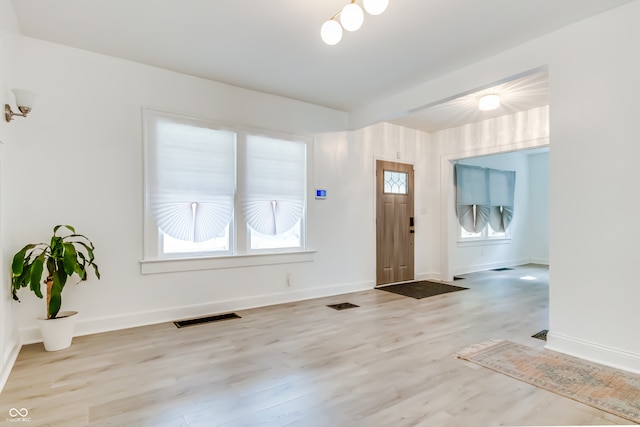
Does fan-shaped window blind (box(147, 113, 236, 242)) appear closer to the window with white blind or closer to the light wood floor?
the window with white blind

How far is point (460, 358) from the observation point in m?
2.72

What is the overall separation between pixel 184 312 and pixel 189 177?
1.54 meters

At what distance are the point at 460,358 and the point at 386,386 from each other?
0.84m

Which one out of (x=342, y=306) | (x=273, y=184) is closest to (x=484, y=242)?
(x=342, y=306)

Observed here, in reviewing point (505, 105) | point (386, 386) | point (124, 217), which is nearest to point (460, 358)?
point (386, 386)

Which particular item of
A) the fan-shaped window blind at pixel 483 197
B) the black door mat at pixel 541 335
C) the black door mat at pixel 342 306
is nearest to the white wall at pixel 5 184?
the black door mat at pixel 342 306

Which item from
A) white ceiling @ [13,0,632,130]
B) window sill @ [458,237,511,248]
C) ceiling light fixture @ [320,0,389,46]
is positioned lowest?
window sill @ [458,237,511,248]

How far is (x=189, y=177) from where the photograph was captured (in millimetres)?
3818

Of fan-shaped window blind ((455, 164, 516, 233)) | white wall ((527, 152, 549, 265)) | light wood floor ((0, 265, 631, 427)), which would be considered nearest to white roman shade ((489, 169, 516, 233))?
fan-shaped window blind ((455, 164, 516, 233))

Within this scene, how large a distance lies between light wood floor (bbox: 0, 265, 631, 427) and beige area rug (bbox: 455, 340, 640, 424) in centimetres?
11

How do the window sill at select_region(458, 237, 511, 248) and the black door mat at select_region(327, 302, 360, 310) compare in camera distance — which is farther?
the window sill at select_region(458, 237, 511, 248)

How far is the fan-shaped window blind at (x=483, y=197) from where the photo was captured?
6562 millimetres

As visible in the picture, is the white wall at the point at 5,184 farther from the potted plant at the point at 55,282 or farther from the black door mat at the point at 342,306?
the black door mat at the point at 342,306

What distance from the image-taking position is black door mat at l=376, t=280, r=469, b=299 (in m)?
5.05
